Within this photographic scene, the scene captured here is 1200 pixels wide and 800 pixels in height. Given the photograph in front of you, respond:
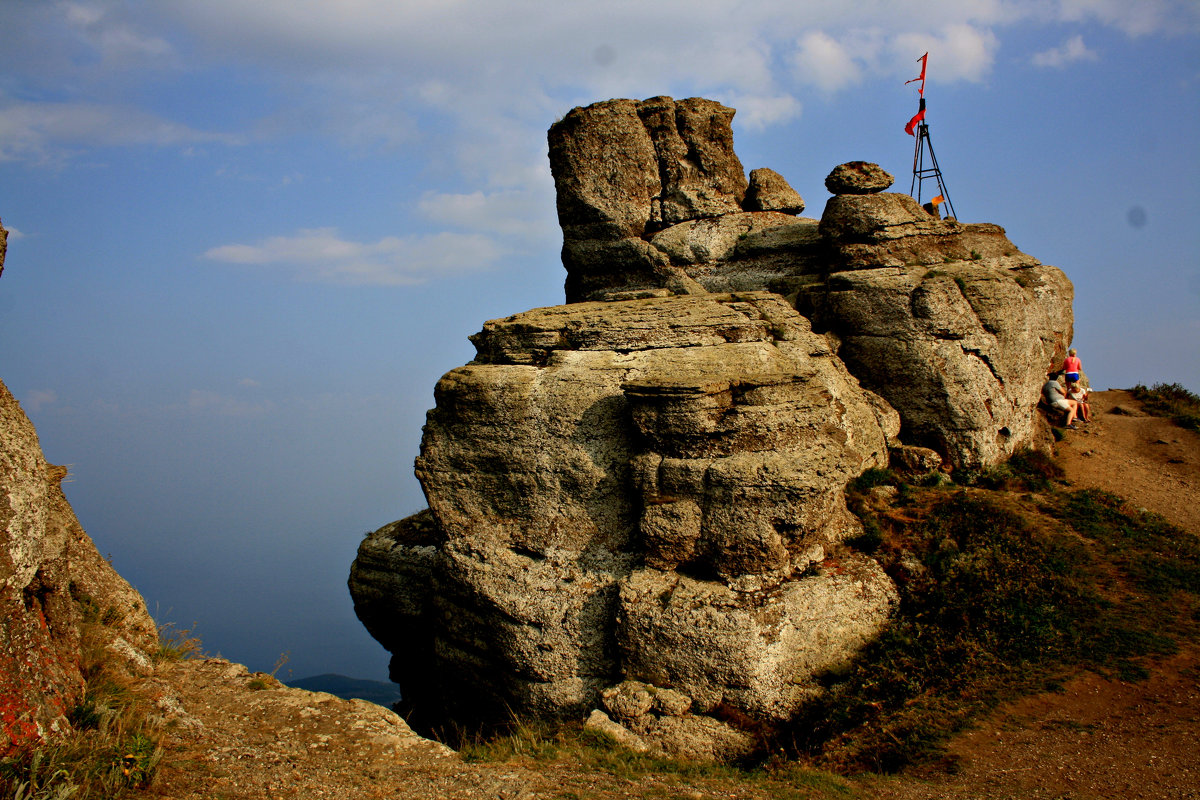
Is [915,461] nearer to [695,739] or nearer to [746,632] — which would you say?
[746,632]

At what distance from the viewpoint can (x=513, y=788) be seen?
30.0 feet

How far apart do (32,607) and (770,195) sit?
66.0 feet

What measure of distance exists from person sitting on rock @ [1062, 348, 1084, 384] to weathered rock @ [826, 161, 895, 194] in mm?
7168

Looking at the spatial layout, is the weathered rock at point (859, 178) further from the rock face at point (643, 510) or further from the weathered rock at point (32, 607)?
the weathered rock at point (32, 607)

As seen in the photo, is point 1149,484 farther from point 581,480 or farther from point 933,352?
point 581,480

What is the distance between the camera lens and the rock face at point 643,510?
12.0 metres

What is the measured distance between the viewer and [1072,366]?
2050 cm

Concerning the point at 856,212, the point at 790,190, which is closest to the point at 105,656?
the point at 856,212

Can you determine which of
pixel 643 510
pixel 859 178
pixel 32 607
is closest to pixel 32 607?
pixel 32 607

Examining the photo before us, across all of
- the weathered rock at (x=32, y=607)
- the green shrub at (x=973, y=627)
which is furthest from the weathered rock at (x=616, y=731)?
the weathered rock at (x=32, y=607)

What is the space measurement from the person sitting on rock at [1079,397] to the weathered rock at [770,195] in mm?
9026

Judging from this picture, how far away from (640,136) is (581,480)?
40.7ft

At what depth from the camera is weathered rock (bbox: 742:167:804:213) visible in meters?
22.4

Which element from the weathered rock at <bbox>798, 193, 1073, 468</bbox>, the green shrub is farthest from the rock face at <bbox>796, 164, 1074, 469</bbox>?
the green shrub
